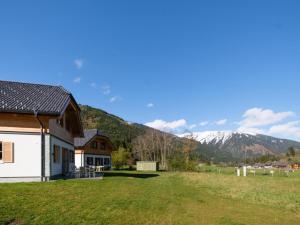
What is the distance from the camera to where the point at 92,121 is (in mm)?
123375

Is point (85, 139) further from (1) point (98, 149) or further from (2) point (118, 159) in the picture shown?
(2) point (118, 159)

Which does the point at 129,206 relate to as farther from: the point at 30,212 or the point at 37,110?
the point at 37,110

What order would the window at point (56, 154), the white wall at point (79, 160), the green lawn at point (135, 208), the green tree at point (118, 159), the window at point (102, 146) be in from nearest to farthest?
the green lawn at point (135, 208) < the window at point (56, 154) < the white wall at point (79, 160) < the window at point (102, 146) < the green tree at point (118, 159)

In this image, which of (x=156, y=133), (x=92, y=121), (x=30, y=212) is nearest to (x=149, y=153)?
(x=156, y=133)

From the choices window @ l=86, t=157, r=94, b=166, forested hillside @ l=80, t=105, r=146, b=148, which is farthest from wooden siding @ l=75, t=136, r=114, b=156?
forested hillside @ l=80, t=105, r=146, b=148

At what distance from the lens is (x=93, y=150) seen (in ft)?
158

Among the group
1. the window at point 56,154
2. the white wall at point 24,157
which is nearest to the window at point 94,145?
the window at point 56,154

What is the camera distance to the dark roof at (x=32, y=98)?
1819cm

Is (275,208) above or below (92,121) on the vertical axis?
below

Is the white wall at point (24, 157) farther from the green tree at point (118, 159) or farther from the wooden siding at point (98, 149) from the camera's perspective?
the green tree at point (118, 159)

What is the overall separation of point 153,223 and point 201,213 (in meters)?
2.27

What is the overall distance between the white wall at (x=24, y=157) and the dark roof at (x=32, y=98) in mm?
1468

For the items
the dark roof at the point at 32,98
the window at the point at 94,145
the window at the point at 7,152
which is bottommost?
the window at the point at 7,152

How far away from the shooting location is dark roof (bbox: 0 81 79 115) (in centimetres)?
1819
